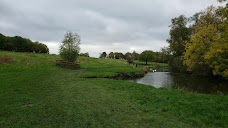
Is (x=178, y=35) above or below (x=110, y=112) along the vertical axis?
above

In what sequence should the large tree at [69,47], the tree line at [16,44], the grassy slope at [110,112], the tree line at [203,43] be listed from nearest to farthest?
the grassy slope at [110,112]
the tree line at [203,43]
the large tree at [69,47]
the tree line at [16,44]

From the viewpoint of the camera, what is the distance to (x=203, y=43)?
116 feet

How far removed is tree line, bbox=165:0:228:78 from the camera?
24.0m

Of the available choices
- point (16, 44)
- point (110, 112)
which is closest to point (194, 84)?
point (110, 112)

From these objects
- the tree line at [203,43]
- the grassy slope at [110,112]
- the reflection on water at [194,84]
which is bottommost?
the reflection on water at [194,84]

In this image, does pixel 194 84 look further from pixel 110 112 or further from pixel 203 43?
pixel 110 112

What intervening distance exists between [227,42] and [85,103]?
14.2 m

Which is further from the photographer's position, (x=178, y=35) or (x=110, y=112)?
(x=178, y=35)

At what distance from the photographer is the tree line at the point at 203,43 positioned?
24031mm

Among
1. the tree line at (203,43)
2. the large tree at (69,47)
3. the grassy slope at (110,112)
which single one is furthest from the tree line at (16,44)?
the grassy slope at (110,112)

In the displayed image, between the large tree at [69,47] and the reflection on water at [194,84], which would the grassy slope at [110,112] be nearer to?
the reflection on water at [194,84]

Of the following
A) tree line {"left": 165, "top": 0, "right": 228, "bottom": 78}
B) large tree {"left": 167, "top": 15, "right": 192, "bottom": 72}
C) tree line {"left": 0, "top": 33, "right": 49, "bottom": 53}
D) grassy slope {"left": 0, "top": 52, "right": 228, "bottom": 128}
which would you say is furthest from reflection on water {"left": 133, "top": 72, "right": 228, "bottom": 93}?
tree line {"left": 0, "top": 33, "right": 49, "bottom": 53}

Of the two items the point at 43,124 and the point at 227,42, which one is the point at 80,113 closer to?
the point at 43,124

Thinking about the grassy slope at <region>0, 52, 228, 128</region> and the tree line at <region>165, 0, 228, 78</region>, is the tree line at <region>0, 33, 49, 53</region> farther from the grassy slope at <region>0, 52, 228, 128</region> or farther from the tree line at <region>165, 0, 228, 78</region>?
the grassy slope at <region>0, 52, 228, 128</region>
